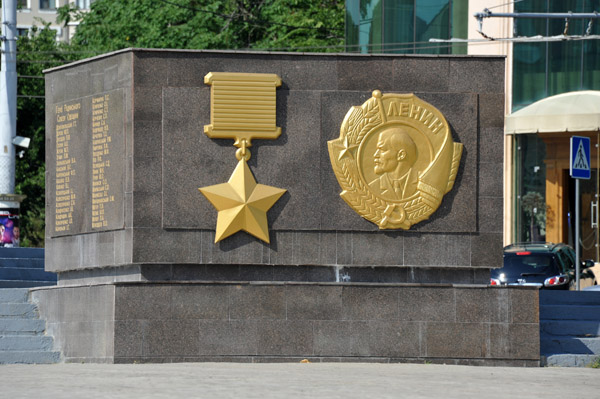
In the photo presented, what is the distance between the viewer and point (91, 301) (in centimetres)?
1711

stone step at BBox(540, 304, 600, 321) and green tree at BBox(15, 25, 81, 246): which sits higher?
green tree at BBox(15, 25, 81, 246)

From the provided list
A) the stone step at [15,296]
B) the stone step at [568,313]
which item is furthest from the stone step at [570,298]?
the stone step at [15,296]

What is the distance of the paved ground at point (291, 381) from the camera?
12414 millimetres

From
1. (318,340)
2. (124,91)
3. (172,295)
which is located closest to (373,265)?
(318,340)

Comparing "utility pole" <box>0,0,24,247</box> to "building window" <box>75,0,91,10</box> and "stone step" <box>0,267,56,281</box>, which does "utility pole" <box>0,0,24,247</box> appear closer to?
"stone step" <box>0,267,56,281</box>

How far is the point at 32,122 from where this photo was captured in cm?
4919

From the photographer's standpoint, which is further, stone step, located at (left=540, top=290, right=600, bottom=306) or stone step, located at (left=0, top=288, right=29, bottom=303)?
stone step, located at (left=540, top=290, right=600, bottom=306)

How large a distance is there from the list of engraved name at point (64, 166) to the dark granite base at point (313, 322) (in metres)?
1.59

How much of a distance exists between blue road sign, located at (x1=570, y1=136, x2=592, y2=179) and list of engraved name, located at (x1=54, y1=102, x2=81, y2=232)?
8.63 m

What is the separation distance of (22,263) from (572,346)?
1055 cm

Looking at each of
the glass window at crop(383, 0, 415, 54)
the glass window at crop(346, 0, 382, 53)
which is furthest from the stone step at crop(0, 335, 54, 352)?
the glass window at crop(346, 0, 382, 53)

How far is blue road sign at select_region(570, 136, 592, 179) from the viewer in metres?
22.1

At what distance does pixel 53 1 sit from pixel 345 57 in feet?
264

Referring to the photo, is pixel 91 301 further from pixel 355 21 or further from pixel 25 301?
pixel 355 21
